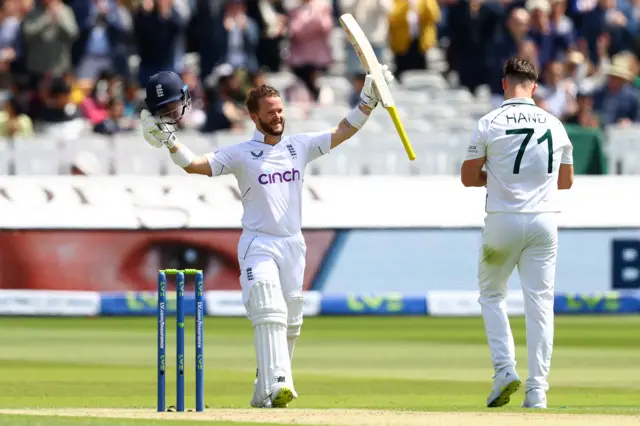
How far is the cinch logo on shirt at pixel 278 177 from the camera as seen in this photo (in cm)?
848

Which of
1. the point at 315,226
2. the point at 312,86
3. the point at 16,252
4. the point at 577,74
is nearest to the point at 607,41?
the point at 577,74

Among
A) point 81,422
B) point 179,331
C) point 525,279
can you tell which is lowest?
point 81,422

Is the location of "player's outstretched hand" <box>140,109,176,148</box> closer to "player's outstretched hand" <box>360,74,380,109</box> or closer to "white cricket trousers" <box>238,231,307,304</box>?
"white cricket trousers" <box>238,231,307,304</box>

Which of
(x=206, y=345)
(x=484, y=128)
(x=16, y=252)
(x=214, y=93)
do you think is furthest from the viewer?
(x=214, y=93)

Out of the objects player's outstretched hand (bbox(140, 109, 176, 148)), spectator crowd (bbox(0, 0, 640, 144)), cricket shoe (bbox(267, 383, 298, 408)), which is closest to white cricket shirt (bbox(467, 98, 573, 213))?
cricket shoe (bbox(267, 383, 298, 408))

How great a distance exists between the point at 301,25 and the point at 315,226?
15.5ft

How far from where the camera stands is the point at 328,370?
36.4 feet

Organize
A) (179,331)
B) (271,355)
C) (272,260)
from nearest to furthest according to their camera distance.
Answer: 1. (179,331)
2. (271,355)
3. (272,260)

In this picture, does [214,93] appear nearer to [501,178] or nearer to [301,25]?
[301,25]

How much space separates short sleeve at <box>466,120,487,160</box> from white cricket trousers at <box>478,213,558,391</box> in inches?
12.6

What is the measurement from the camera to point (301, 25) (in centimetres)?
1911

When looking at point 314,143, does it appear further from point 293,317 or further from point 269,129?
point 293,317

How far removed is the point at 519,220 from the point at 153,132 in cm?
193

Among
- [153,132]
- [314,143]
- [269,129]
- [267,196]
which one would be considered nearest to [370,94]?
[314,143]
